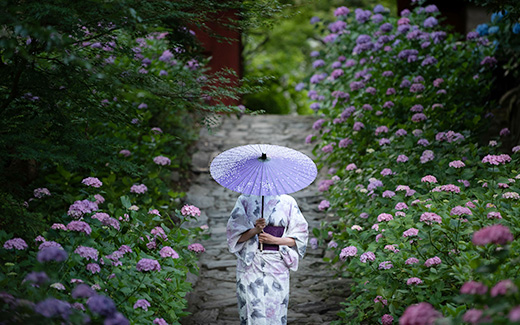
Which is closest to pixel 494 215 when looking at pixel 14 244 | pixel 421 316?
pixel 421 316

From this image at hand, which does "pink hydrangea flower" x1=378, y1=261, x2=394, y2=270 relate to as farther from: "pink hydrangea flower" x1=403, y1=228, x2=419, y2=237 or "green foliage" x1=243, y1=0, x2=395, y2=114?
"green foliage" x1=243, y1=0, x2=395, y2=114

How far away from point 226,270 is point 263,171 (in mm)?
2334

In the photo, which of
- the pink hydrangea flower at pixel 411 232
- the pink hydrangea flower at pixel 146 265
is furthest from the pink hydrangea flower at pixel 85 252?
the pink hydrangea flower at pixel 411 232

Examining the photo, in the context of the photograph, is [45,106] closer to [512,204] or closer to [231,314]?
[231,314]

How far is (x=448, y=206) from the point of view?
4.30 metres

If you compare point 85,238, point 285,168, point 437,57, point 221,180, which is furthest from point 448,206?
point 437,57

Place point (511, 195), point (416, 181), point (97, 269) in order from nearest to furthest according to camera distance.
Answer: point (97, 269) → point (511, 195) → point (416, 181)

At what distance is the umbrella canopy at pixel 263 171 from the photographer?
12.6 ft

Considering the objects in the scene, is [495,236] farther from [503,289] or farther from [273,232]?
[273,232]

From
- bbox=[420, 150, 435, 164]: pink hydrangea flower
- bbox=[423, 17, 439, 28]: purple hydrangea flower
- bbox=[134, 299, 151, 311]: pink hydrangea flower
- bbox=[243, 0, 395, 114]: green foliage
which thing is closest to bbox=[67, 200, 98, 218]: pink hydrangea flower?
bbox=[134, 299, 151, 311]: pink hydrangea flower

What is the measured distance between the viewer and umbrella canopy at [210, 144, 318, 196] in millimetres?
3826

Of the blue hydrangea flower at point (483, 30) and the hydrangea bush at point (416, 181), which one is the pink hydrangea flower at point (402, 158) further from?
the blue hydrangea flower at point (483, 30)

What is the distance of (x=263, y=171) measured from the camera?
3914 mm

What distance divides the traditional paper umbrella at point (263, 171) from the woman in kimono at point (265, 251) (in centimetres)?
28
